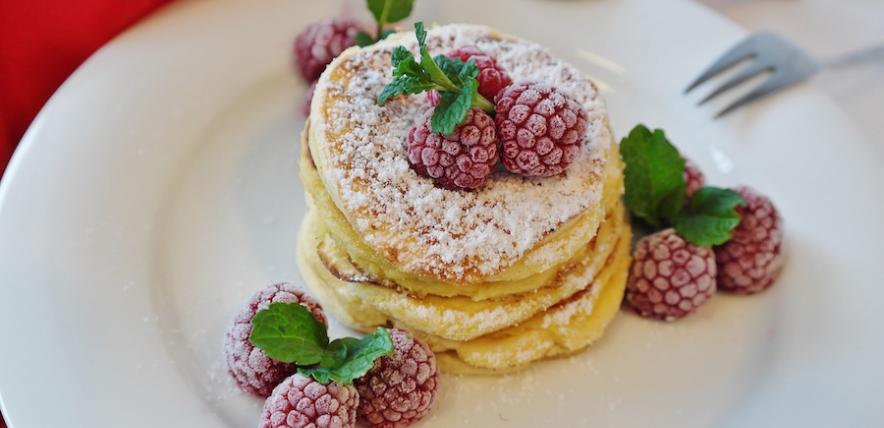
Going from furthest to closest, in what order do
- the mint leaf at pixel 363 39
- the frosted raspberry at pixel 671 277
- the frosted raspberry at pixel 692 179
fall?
1. the mint leaf at pixel 363 39
2. the frosted raspberry at pixel 692 179
3. the frosted raspberry at pixel 671 277

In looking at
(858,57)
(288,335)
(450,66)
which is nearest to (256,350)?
(288,335)

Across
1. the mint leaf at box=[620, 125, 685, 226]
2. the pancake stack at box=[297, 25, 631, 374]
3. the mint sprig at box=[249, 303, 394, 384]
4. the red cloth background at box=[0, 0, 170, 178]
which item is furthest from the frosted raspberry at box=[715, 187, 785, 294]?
the red cloth background at box=[0, 0, 170, 178]

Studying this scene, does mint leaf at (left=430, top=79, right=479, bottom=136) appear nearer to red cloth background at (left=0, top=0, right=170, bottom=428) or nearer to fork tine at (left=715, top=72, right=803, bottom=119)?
fork tine at (left=715, top=72, right=803, bottom=119)

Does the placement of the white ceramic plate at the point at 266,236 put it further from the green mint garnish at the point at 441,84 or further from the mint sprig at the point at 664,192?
the green mint garnish at the point at 441,84

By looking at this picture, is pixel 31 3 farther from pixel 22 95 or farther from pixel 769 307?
pixel 769 307

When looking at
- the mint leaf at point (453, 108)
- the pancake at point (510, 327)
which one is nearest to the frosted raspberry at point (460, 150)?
the mint leaf at point (453, 108)

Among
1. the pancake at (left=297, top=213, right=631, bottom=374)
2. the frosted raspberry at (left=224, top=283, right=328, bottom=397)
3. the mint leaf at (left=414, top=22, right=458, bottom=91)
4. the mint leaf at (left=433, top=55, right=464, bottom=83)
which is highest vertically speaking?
the mint leaf at (left=414, top=22, right=458, bottom=91)
